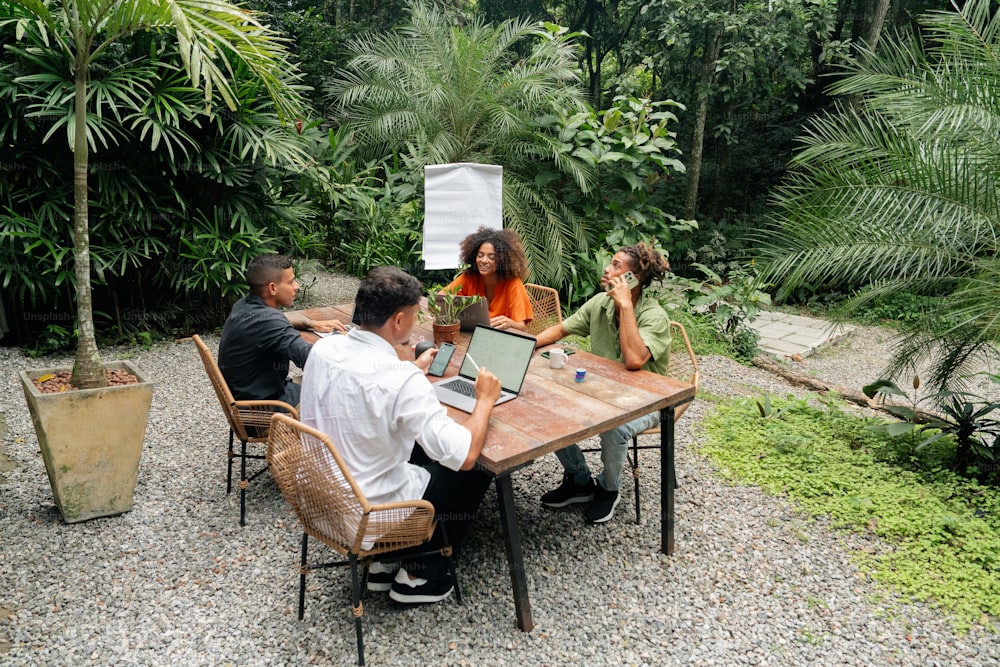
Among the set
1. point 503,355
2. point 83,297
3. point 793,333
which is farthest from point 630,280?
point 793,333

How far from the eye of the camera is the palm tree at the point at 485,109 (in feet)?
22.6

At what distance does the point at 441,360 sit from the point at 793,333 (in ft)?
20.3

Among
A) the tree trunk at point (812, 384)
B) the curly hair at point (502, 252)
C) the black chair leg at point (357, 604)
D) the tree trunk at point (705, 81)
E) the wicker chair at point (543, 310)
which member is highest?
the tree trunk at point (705, 81)

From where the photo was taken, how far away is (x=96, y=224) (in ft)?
16.5

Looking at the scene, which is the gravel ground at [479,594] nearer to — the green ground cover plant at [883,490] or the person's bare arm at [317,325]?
the green ground cover plant at [883,490]

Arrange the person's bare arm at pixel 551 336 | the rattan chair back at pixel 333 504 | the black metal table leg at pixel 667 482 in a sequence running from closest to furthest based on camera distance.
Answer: the rattan chair back at pixel 333 504, the black metal table leg at pixel 667 482, the person's bare arm at pixel 551 336

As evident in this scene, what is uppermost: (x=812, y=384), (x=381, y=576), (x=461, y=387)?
(x=461, y=387)

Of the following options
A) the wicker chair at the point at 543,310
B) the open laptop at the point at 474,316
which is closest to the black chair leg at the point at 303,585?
the open laptop at the point at 474,316

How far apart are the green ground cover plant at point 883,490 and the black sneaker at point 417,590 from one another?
70.2 inches

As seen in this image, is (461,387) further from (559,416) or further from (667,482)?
(667,482)

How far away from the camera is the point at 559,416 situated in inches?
95.0

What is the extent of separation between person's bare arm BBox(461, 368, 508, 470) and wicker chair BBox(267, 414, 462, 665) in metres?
0.23

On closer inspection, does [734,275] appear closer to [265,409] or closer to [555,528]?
[555,528]

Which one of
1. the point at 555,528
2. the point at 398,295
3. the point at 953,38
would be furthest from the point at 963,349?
the point at 398,295
